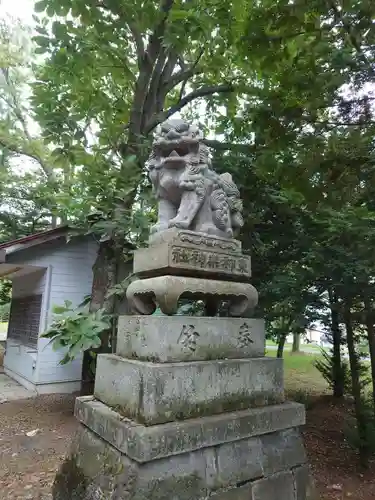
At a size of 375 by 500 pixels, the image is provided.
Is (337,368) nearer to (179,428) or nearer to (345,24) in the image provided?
(179,428)

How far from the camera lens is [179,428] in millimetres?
2100

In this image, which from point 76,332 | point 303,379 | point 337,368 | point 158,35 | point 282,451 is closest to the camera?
point 282,451

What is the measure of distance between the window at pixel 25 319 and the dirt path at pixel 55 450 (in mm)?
2004

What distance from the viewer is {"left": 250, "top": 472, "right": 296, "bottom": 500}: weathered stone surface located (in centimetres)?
232

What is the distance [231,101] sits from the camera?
21.9 feet

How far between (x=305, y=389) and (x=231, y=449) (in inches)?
273

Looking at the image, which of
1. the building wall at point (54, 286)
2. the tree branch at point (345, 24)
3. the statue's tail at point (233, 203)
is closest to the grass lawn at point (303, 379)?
the building wall at point (54, 286)

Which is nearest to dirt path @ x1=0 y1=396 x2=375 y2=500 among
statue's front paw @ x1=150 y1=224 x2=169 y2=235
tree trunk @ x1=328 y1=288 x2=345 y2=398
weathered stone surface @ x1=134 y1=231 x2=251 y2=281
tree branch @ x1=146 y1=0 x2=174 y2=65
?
tree trunk @ x1=328 y1=288 x2=345 y2=398

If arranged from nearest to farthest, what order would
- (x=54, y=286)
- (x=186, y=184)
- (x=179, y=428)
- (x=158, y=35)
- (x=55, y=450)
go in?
(x=179, y=428), (x=186, y=184), (x=55, y=450), (x=158, y=35), (x=54, y=286)

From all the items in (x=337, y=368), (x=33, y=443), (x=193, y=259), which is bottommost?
(x=33, y=443)

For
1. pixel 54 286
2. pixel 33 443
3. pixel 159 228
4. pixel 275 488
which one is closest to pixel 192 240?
pixel 159 228

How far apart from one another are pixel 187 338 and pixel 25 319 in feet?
27.1

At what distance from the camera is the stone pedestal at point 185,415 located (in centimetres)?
206

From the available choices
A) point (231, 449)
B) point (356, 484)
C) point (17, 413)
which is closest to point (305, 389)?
point (356, 484)
